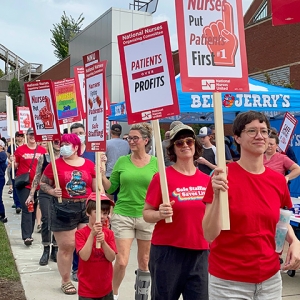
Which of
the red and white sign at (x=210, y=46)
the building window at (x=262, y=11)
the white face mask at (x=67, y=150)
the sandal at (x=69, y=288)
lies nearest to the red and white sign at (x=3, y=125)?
the white face mask at (x=67, y=150)

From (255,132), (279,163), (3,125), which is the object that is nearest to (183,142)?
(255,132)

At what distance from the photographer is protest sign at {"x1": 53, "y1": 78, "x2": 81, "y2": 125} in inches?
352

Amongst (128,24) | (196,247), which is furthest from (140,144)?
(128,24)

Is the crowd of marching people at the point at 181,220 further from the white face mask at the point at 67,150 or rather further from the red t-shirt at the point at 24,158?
the red t-shirt at the point at 24,158

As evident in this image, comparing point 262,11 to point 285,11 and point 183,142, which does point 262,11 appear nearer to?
point 285,11

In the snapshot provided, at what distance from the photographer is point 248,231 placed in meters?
2.80

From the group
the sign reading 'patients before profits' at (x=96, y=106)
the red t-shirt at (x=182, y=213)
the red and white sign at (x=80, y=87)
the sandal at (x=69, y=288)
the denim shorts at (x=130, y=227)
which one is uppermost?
the red and white sign at (x=80, y=87)

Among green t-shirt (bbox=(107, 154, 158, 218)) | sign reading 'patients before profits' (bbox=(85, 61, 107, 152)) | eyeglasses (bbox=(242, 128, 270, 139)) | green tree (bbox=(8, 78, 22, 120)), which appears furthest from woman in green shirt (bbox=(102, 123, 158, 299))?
green tree (bbox=(8, 78, 22, 120))

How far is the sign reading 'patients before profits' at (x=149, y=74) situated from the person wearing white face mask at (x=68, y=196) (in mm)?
1993

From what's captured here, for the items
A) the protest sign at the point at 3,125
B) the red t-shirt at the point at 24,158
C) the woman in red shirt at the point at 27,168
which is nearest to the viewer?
the woman in red shirt at the point at 27,168

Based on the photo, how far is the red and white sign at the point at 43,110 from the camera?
6203 millimetres

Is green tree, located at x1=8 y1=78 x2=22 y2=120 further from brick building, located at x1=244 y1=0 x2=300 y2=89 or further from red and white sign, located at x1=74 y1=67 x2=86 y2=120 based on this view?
red and white sign, located at x1=74 y1=67 x2=86 y2=120

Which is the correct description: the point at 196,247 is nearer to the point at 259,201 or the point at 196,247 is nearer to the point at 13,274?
the point at 259,201

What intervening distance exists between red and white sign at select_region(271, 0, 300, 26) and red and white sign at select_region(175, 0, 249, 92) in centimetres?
103
